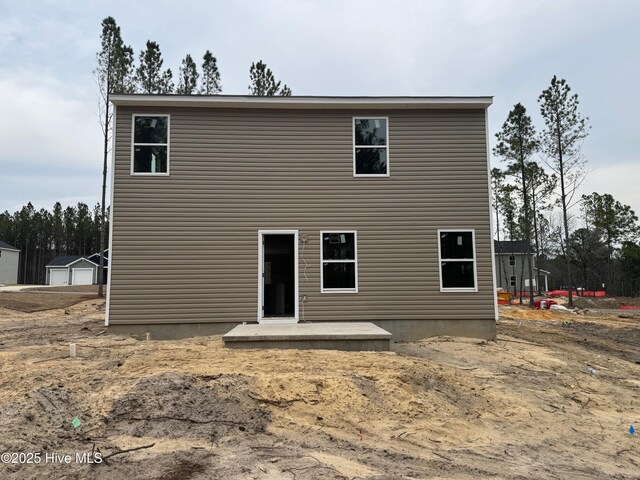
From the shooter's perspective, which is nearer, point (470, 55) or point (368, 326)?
point (368, 326)

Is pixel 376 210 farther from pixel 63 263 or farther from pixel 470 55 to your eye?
pixel 63 263

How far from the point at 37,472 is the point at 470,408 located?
181 inches

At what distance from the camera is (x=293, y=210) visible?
927cm

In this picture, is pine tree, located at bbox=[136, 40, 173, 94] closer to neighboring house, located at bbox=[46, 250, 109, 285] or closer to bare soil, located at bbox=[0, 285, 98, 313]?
bare soil, located at bbox=[0, 285, 98, 313]

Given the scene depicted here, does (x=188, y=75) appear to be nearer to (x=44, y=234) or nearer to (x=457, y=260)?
(x=457, y=260)

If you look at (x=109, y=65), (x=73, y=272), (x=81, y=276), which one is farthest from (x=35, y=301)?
(x=73, y=272)

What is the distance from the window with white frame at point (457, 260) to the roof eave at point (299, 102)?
2995 millimetres

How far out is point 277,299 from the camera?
11.2 metres

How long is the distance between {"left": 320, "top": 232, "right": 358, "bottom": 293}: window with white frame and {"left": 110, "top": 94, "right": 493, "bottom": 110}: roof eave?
118 inches

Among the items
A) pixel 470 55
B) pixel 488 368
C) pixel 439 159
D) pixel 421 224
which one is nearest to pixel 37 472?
pixel 488 368

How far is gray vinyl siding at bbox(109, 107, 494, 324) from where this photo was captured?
29.3 feet

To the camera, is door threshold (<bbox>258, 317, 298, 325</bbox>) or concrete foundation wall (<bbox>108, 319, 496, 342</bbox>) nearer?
concrete foundation wall (<bbox>108, 319, 496, 342</bbox>)

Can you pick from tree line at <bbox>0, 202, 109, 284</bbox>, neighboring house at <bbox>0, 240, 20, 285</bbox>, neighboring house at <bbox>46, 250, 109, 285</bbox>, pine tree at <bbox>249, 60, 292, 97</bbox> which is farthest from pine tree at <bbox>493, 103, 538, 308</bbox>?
tree line at <bbox>0, 202, 109, 284</bbox>

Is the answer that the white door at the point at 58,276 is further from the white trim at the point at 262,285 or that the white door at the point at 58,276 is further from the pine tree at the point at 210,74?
the white trim at the point at 262,285
